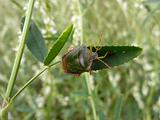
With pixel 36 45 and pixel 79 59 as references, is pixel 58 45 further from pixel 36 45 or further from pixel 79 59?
pixel 36 45

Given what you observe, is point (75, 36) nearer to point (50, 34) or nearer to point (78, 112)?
point (50, 34)

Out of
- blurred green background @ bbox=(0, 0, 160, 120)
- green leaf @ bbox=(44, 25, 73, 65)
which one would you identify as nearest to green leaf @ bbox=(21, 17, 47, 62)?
green leaf @ bbox=(44, 25, 73, 65)

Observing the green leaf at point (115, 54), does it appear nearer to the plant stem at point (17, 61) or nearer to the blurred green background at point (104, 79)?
the plant stem at point (17, 61)

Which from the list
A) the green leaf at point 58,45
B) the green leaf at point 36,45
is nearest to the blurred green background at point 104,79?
the green leaf at point 36,45

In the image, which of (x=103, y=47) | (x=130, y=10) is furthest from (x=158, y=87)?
(x=103, y=47)

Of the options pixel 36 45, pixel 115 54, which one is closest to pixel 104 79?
pixel 36 45

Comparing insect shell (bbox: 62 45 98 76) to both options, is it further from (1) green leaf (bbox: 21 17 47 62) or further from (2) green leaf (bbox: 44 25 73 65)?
(1) green leaf (bbox: 21 17 47 62)

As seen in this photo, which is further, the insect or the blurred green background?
the blurred green background
